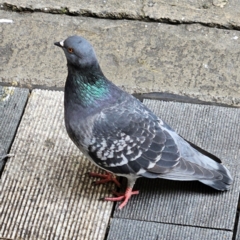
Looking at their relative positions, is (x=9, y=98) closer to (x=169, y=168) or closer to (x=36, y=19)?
(x=36, y=19)

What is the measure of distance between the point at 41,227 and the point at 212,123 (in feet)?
4.40

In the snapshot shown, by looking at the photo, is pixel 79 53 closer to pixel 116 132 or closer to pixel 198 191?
pixel 116 132

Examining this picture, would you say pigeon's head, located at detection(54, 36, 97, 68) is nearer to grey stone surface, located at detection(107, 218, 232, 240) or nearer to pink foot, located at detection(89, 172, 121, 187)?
pink foot, located at detection(89, 172, 121, 187)

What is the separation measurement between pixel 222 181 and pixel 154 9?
183 cm

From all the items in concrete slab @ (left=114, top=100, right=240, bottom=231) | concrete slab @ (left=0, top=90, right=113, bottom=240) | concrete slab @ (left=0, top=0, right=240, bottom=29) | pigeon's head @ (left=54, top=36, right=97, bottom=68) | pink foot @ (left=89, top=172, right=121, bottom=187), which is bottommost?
concrete slab @ (left=0, top=90, right=113, bottom=240)

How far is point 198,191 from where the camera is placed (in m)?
3.68

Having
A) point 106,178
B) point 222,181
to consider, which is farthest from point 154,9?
point 222,181

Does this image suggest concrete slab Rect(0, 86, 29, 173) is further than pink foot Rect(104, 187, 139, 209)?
Yes

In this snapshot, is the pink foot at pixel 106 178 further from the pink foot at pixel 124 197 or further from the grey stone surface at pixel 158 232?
the grey stone surface at pixel 158 232

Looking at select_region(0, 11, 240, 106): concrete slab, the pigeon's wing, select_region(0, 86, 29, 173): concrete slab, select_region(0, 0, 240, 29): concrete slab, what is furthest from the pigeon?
select_region(0, 0, 240, 29): concrete slab

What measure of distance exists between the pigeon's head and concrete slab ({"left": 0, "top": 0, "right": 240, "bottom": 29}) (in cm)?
162

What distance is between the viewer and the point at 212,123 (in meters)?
4.01

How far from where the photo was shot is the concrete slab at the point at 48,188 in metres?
3.55

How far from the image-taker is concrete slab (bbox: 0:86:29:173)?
399 cm
